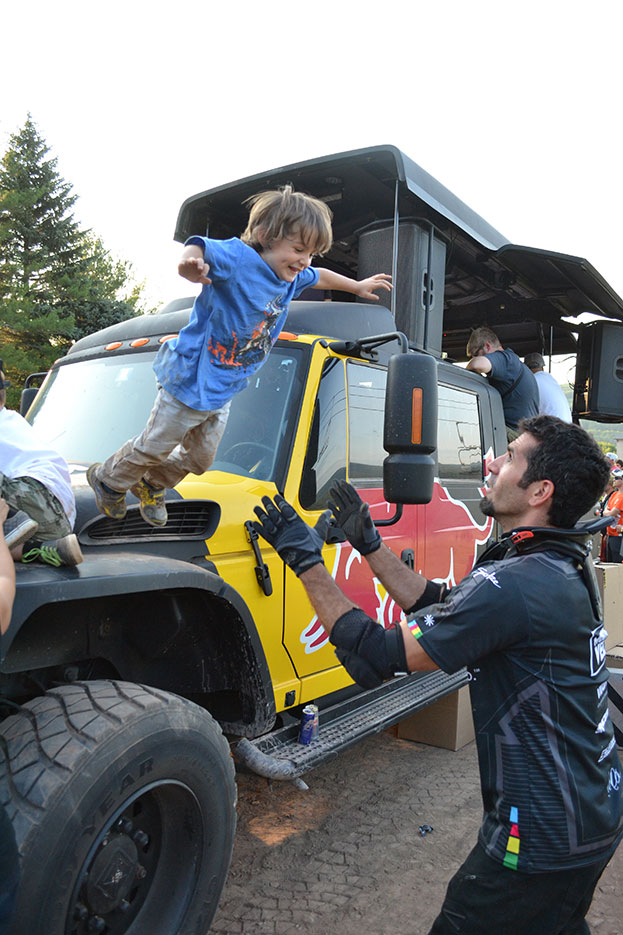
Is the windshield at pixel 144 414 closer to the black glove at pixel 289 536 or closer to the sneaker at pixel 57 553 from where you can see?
the black glove at pixel 289 536

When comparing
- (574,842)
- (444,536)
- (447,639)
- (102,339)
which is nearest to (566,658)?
(447,639)

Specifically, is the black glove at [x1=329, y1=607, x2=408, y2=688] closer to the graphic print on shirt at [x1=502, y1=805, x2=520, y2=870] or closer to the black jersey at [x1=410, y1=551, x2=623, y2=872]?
the black jersey at [x1=410, y1=551, x2=623, y2=872]

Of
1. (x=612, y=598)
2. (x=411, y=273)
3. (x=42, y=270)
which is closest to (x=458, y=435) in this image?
(x=411, y=273)

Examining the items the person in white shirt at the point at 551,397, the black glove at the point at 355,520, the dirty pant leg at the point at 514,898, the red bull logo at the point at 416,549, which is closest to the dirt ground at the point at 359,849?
the red bull logo at the point at 416,549

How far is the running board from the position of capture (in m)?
2.82

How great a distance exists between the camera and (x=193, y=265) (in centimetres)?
219

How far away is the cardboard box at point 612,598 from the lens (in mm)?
5973

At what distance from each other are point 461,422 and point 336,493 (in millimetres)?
2612

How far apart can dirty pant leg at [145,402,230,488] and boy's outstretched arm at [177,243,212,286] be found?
1.73 feet

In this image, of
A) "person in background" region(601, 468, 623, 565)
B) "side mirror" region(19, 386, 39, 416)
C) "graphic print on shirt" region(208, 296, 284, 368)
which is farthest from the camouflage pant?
"person in background" region(601, 468, 623, 565)

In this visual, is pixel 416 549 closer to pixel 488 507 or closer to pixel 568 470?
pixel 488 507

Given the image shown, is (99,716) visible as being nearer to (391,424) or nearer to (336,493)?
(336,493)

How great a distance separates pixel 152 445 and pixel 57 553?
0.53m

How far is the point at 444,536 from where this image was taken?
14.6 feet
